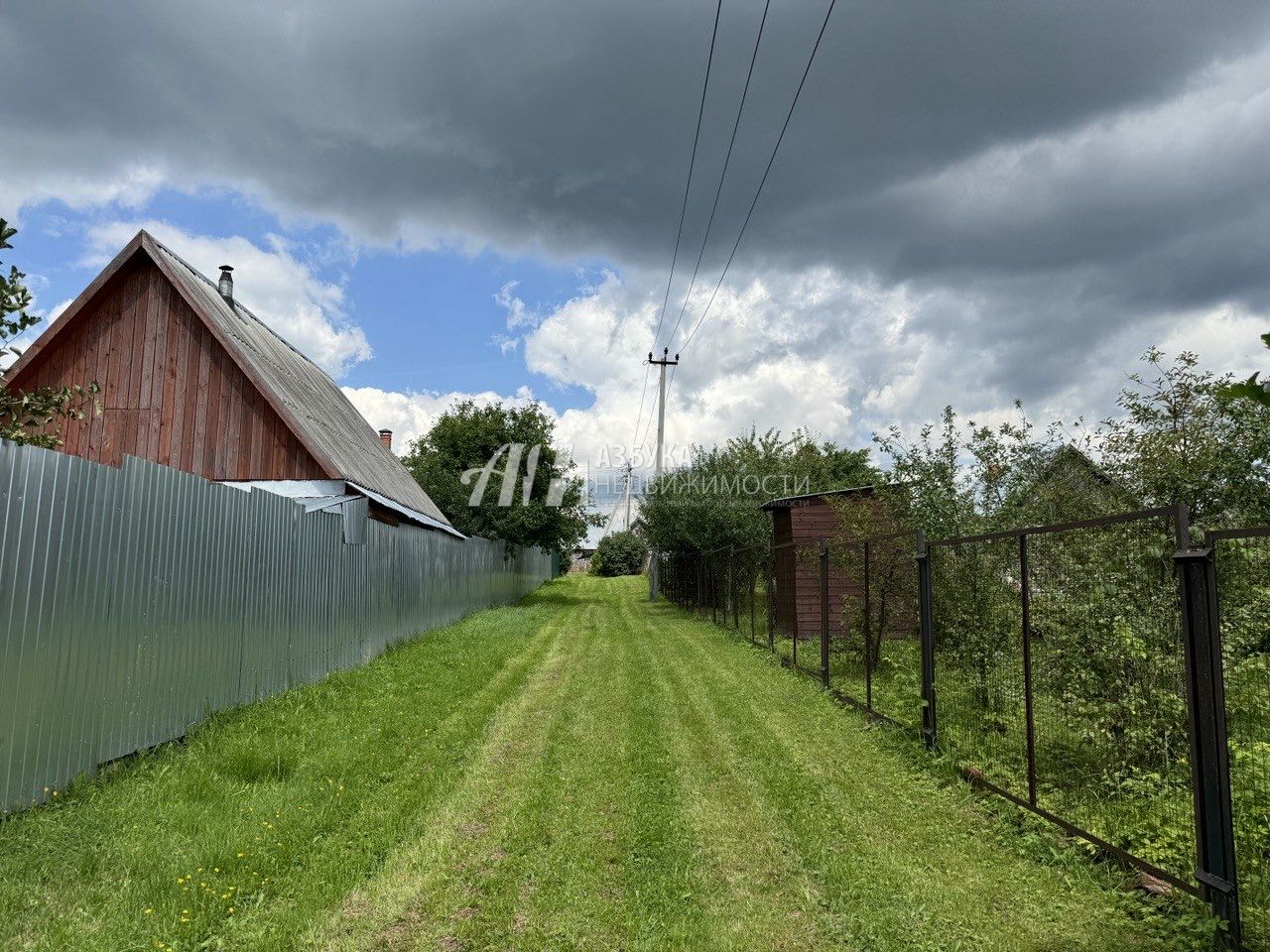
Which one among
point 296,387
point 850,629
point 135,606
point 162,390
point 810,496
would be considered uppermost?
point 296,387

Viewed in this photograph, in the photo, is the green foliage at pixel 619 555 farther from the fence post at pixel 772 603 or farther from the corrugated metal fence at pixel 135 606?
the corrugated metal fence at pixel 135 606

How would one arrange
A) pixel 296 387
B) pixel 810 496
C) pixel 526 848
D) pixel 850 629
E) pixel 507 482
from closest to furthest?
1. pixel 526 848
2. pixel 850 629
3. pixel 296 387
4. pixel 810 496
5. pixel 507 482

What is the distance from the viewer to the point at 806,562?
14.4 meters

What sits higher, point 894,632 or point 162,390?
point 162,390

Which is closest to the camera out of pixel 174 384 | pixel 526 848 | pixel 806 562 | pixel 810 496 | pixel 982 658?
pixel 526 848

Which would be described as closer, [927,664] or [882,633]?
[927,664]

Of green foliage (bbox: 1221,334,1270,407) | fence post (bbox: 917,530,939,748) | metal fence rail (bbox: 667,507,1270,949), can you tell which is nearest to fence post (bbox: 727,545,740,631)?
metal fence rail (bbox: 667,507,1270,949)

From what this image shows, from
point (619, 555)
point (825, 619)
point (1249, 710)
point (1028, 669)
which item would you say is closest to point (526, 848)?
point (1028, 669)

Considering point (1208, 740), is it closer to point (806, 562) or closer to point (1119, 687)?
point (1119, 687)

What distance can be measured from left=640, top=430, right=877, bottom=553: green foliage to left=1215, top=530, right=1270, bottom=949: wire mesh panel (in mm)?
15952

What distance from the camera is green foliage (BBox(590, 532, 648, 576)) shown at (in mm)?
59375

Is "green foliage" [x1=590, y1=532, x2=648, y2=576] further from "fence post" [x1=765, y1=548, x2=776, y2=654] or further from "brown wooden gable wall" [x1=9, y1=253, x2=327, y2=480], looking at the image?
"brown wooden gable wall" [x1=9, y1=253, x2=327, y2=480]

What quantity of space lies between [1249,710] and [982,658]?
2691 mm

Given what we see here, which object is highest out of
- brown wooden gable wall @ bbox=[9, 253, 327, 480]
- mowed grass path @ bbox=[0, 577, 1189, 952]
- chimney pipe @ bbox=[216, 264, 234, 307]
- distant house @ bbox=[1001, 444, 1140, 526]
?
chimney pipe @ bbox=[216, 264, 234, 307]
